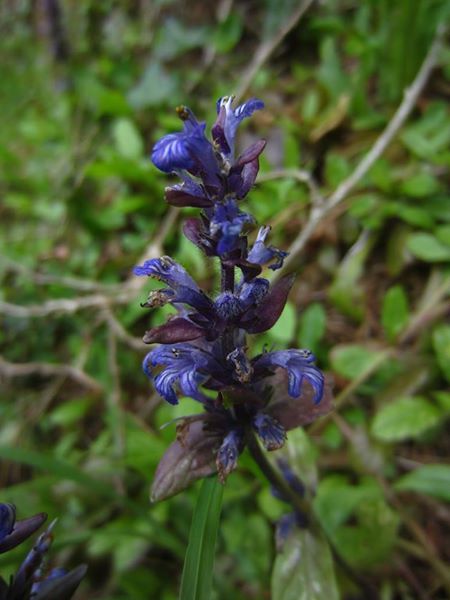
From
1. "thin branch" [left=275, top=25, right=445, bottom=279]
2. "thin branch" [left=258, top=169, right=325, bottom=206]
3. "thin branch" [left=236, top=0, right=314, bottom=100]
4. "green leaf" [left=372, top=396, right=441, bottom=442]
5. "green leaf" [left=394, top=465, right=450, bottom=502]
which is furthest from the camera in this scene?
"thin branch" [left=236, top=0, right=314, bottom=100]

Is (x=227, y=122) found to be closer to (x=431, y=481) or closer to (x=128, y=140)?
(x=431, y=481)

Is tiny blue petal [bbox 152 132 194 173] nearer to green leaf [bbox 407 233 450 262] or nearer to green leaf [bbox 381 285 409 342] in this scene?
green leaf [bbox 381 285 409 342]

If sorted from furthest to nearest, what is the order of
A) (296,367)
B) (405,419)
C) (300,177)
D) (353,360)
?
(300,177)
(353,360)
(405,419)
(296,367)

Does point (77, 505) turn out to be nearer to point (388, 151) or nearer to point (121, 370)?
point (121, 370)

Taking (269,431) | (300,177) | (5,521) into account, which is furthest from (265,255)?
(300,177)

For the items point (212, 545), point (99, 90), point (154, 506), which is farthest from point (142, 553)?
point (99, 90)

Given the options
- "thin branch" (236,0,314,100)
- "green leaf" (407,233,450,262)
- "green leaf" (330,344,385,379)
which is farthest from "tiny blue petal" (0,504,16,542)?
"thin branch" (236,0,314,100)
